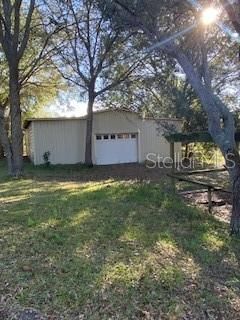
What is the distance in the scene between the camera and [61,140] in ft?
69.9

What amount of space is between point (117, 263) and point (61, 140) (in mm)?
17575

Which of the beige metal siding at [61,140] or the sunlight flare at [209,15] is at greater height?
the sunlight flare at [209,15]

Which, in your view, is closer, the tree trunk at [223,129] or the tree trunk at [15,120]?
the tree trunk at [223,129]

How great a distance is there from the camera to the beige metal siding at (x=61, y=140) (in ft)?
68.8

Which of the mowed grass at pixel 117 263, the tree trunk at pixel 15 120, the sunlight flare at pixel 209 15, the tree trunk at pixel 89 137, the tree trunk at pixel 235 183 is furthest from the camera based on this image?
the tree trunk at pixel 89 137

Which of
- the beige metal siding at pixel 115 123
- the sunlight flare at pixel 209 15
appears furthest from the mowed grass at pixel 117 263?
the beige metal siding at pixel 115 123

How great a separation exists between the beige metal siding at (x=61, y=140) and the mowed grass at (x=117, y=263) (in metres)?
14.2

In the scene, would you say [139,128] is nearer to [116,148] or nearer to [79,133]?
[116,148]

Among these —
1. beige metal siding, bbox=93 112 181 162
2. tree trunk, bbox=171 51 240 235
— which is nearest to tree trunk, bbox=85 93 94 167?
beige metal siding, bbox=93 112 181 162

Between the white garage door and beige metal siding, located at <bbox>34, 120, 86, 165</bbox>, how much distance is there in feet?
3.18

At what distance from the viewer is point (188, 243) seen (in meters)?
5.25

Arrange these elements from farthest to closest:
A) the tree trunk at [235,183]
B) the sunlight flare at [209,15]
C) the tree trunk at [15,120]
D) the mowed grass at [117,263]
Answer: the tree trunk at [15,120] → the sunlight flare at [209,15] → the tree trunk at [235,183] → the mowed grass at [117,263]

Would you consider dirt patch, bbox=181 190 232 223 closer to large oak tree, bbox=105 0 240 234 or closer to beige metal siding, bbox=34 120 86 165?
large oak tree, bbox=105 0 240 234

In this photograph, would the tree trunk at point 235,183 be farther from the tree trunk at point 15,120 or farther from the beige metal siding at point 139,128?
the beige metal siding at point 139,128
